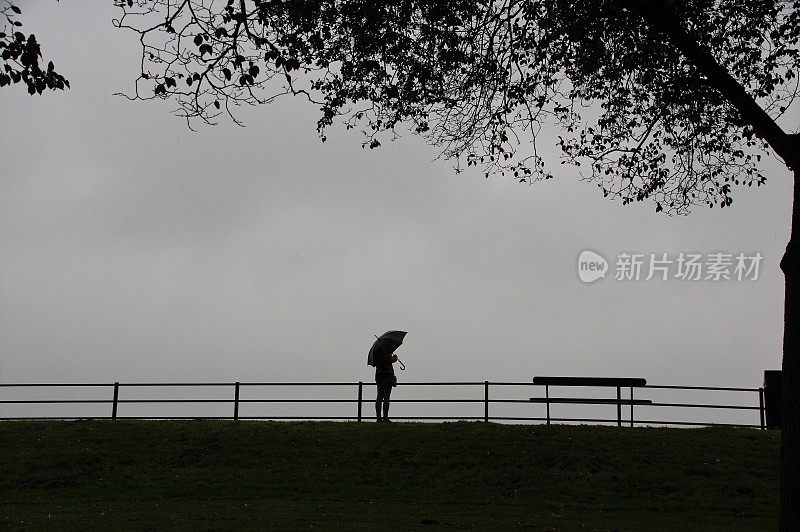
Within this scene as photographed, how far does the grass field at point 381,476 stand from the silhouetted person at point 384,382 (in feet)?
3.22

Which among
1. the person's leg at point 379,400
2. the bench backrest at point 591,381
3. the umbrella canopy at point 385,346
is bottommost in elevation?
the person's leg at point 379,400

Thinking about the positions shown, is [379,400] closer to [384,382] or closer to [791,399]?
[384,382]

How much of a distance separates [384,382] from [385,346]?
918 millimetres

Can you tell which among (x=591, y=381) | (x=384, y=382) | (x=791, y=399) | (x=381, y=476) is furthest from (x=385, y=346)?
(x=791, y=399)

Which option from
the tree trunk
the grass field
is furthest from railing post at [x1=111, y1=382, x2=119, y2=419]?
the tree trunk

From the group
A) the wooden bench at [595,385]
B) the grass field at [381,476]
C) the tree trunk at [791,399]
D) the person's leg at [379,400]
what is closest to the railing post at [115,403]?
the grass field at [381,476]

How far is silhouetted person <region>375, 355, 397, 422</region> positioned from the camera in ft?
67.9

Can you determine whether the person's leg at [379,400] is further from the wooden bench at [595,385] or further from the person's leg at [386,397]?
the wooden bench at [595,385]

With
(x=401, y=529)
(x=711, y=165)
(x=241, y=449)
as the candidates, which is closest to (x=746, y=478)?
(x=711, y=165)

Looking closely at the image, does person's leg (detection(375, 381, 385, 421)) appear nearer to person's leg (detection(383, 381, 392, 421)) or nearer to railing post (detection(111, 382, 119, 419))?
person's leg (detection(383, 381, 392, 421))

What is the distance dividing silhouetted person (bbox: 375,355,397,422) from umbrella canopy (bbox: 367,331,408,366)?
0.38ft

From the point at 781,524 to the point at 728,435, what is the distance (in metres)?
9.95

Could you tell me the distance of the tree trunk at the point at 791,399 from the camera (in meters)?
9.77

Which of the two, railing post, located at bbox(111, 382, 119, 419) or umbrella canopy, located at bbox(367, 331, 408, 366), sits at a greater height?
umbrella canopy, located at bbox(367, 331, 408, 366)
